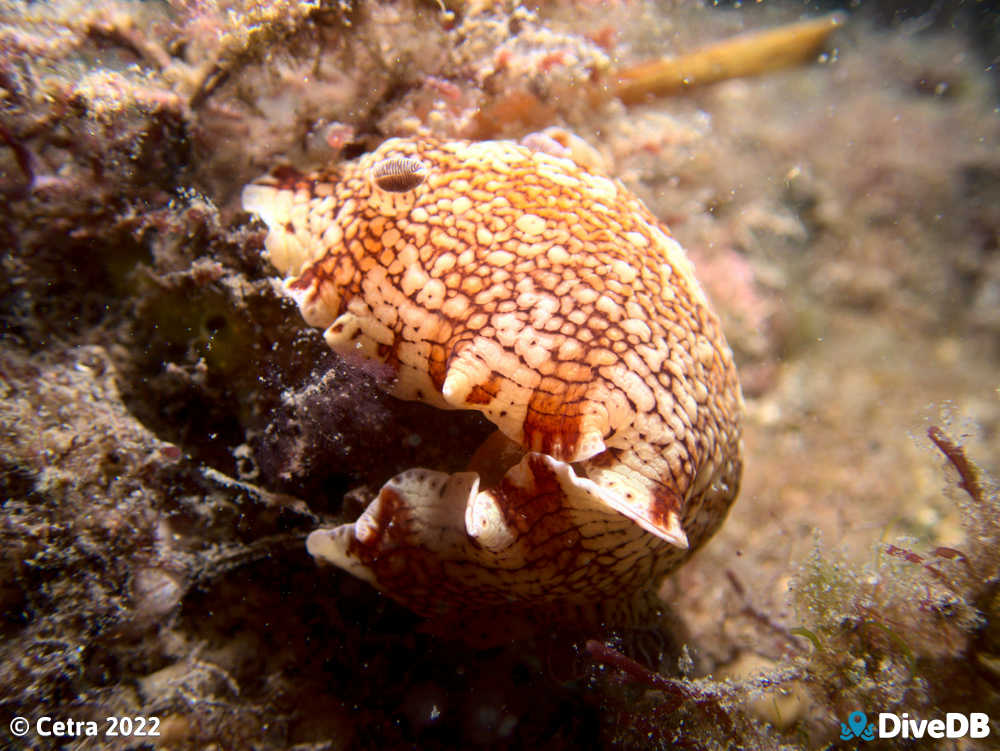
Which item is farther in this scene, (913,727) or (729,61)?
(729,61)

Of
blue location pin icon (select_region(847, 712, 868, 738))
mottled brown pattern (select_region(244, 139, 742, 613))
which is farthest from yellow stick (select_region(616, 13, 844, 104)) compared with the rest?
blue location pin icon (select_region(847, 712, 868, 738))

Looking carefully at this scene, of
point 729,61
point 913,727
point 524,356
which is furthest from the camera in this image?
point 729,61

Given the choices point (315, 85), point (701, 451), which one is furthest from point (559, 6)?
point (701, 451)

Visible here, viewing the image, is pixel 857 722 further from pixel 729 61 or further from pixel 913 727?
pixel 729 61

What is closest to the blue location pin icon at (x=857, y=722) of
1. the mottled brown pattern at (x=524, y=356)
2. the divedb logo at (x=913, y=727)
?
the divedb logo at (x=913, y=727)

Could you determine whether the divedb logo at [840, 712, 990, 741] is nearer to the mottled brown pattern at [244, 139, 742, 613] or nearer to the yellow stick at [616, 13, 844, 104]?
the mottled brown pattern at [244, 139, 742, 613]

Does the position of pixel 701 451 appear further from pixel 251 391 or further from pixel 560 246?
pixel 251 391

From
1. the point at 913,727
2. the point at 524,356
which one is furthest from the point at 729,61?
the point at 913,727
